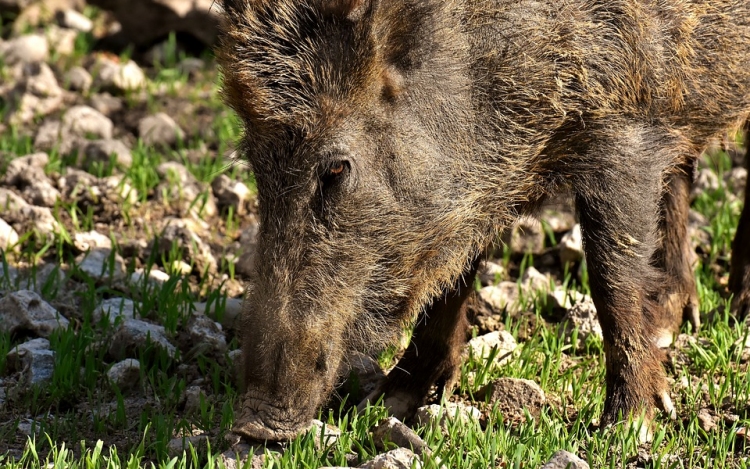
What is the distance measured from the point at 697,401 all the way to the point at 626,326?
0.52m

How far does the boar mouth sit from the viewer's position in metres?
4.00

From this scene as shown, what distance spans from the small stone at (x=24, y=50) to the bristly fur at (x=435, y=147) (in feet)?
15.4

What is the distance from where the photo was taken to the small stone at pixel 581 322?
5.36m

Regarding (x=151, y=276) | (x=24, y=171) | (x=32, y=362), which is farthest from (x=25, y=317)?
(x=24, y=171)

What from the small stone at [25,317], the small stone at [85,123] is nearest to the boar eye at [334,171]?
the small stone at [25,317]

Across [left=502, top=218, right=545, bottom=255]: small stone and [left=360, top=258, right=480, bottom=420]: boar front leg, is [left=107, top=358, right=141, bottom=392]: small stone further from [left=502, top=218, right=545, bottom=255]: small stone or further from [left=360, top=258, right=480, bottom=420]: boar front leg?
[left=502, top=218, right=545, bottom=255]: small stone

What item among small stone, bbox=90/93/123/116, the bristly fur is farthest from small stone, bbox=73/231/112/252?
the bristly fur

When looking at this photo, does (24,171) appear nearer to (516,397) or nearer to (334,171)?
(334,171)

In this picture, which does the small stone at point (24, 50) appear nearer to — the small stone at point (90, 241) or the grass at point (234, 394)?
the grass at point (234, 394)

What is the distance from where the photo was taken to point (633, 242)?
15.1 feet

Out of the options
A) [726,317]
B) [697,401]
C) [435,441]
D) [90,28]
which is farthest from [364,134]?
[90,28]

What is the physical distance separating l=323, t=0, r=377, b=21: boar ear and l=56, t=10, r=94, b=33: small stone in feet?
18.6

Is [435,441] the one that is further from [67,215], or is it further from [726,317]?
[67,215]

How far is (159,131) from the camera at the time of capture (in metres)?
7.36
